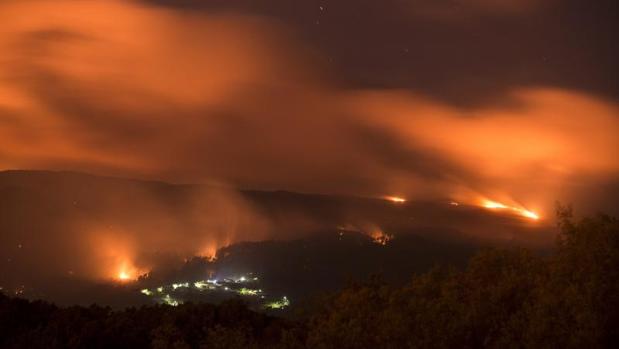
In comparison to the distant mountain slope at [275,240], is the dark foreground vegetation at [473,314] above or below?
below

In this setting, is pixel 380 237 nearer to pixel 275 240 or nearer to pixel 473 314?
pixel 275 240

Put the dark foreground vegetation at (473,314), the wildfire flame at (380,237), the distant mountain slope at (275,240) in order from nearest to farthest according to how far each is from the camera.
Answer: the dark foreground vegetation at (473,314), the distant mountain slope at (275,240), the wildfire flame at (380,237)

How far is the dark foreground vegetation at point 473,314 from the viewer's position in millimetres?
25406

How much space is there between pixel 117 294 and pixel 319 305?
3585 inches

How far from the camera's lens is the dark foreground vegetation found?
Result: 25.4 m

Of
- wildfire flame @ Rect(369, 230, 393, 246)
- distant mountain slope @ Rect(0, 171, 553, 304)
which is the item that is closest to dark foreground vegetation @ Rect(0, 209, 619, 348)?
distant mountain slope @ Rect(0, 171, 553, 304)

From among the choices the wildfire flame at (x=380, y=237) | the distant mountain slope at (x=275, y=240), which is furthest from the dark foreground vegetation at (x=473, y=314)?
the wildfire flame at (x=380, y=237)

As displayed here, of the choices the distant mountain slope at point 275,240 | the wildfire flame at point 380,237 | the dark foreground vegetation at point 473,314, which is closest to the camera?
the dark foreground vegetation at point 473,314

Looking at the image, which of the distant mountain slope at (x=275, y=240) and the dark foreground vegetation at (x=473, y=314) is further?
the distant mountain slope at (x=275, y=240)

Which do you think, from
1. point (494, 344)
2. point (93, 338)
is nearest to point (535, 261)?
point (494, 344)

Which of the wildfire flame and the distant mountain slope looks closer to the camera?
the distant mountain slope

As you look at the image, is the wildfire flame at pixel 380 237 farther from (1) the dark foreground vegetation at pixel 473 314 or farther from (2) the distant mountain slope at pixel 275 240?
(1) the dark foreground vegetation at pixel 473 314

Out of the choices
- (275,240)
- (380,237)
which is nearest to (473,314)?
(380,237)

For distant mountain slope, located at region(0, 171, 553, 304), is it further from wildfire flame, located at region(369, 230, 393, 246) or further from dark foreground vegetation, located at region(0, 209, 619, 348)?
dark foreground vegetation, located at region(0, 209, 619, 348)
